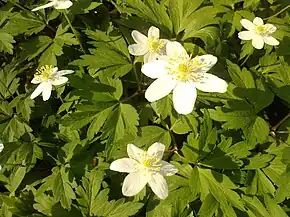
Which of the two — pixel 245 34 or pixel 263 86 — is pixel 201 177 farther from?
pixel 245 34

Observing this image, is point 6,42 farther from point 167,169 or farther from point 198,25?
point 167,169

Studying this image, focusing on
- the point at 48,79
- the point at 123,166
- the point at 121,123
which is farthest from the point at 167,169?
the point at 48,79

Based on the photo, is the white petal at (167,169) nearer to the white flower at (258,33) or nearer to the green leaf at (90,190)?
the green leaf at (90,190)

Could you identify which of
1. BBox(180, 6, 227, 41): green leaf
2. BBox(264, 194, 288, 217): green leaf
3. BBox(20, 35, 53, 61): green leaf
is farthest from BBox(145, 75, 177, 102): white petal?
BBox(20, 35, 53, 61): green leaf

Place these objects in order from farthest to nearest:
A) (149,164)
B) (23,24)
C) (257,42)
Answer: (23,24), (257,42), (149,164)

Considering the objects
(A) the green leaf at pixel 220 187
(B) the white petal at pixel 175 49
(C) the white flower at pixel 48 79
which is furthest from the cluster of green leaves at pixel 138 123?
(B) the white petal at pixel 175 49

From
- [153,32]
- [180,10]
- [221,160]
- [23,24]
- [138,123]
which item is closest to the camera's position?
[221,160]
